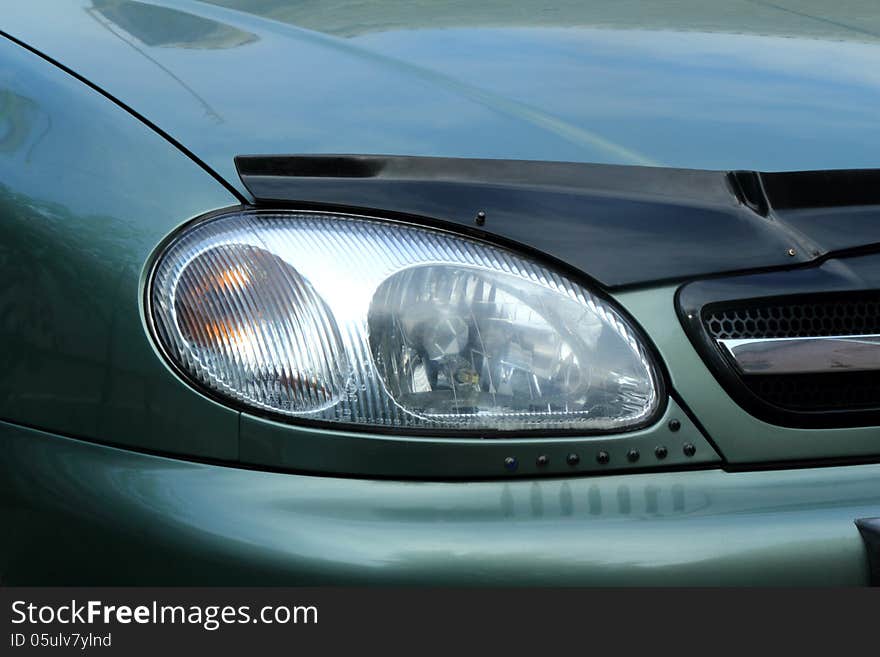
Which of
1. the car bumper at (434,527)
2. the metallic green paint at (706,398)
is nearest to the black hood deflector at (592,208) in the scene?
the metallic green paint at (706,398)

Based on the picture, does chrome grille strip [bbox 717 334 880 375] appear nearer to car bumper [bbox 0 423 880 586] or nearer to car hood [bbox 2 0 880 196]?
car bumper [bbox 0 423 880 586]

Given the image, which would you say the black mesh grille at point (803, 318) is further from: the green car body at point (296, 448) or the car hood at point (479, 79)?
the car hood at point (479, 79)

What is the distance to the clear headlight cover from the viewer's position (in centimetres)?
135

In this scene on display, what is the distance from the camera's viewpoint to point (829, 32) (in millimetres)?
2131

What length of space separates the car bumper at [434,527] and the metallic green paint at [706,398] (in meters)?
0.03

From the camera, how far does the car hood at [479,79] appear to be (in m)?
1.48

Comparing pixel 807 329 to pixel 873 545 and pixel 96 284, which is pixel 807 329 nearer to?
pixel 873 545

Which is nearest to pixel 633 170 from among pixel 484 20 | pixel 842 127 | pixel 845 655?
pixel 842 127

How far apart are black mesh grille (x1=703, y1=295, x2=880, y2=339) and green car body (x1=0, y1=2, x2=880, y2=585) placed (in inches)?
2.5

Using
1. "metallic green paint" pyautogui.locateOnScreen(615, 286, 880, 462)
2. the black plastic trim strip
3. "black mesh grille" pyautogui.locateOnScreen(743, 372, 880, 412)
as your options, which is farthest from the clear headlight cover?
the black plastic trim strip

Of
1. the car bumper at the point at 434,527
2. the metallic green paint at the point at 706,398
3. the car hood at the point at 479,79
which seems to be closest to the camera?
the car bumper at the point at 434,527

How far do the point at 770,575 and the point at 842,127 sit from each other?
0.65 meters

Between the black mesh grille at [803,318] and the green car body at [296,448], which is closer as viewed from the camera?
the green car body at [296,448]

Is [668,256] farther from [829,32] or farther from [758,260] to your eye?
[829,32]
